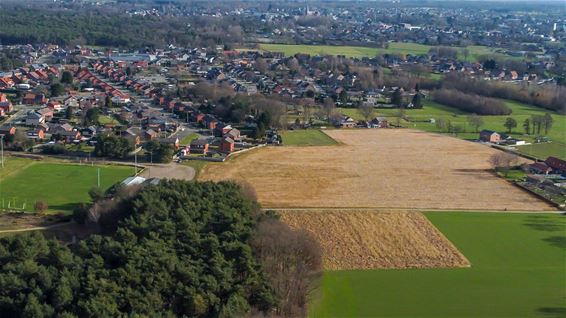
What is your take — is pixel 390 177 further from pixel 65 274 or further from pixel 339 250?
pixel 65 274

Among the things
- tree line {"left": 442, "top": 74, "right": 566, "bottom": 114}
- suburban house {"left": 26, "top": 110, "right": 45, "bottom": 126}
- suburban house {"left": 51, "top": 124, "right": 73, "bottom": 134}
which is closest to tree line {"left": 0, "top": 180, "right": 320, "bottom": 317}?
suburban house {"left": 51, "top": 124, "right": 73, "bottom": 134}

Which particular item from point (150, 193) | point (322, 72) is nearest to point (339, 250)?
point (150, 193)

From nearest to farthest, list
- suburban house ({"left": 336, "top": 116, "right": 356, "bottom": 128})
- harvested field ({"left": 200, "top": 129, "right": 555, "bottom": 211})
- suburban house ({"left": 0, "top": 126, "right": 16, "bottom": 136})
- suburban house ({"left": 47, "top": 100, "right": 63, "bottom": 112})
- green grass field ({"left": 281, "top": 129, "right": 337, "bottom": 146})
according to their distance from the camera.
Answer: harvested field ({"left": 200, "top": 129, "right": 555, "bottom": 211}) → suburban house ({"left": 0, "top": 126, "right": 16, "bottom": 136}) → green grass field ({"left": 281, "top": 129, "right": 337, "bottom": 146}) → suburban house ({"left": 336, "top": 116, "right": 356, "bottom": 128}) → suburban house ({"left": 47, "top": 100, "right": 63, "bottom": 112})

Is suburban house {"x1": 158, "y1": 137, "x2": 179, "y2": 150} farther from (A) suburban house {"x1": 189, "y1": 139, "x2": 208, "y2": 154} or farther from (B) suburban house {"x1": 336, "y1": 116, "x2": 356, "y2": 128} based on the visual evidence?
(B) suburban house {"x1": 336, "y1": 116, "x2": 356, "y2": 128}

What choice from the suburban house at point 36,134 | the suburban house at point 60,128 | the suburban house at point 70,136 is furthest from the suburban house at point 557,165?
the suburban house at point 36,134

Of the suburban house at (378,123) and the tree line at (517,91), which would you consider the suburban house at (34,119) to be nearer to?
the suburban house at (378,123)

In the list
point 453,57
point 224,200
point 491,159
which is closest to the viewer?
point 224,200

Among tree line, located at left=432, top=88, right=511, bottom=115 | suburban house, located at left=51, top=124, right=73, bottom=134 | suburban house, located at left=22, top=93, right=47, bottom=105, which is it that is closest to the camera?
suburban house, located at left=51, top=124, right=73, bottom=134
